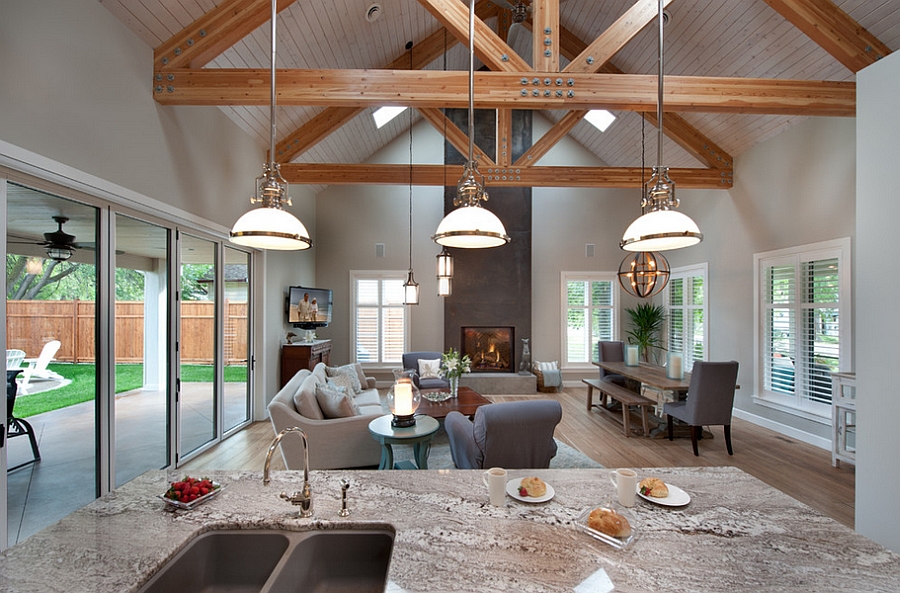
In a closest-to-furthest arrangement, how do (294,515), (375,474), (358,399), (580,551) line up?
(580,551), (294,515), (375,474), (358,399)

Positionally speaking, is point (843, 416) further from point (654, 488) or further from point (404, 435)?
point (404, 435)

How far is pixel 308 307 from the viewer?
20.5 feet

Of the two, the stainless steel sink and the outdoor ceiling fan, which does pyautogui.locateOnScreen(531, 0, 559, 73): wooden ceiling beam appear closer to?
the stainless steel sink

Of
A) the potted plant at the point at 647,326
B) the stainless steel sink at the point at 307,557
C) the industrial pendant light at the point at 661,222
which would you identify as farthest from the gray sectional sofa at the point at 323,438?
the potted plant at the point at 647,326

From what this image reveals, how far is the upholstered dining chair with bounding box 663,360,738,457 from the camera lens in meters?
3.99

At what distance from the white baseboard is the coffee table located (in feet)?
12.0

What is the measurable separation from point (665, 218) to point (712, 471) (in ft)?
4.12

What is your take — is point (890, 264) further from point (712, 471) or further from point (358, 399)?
point (358, 399)

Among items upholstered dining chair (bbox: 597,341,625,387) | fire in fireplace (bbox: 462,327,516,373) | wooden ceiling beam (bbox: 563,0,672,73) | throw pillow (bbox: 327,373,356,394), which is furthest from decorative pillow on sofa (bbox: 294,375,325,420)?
upholstered dining chair (bbox: 597,341,625,387)

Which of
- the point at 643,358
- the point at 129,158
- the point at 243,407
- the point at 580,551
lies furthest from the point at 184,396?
the point at 643,358

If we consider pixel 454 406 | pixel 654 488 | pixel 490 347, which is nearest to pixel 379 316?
pixel 490 347

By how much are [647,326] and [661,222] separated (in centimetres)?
629

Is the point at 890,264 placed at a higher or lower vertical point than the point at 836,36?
lower

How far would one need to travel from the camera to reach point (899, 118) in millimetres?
2305
